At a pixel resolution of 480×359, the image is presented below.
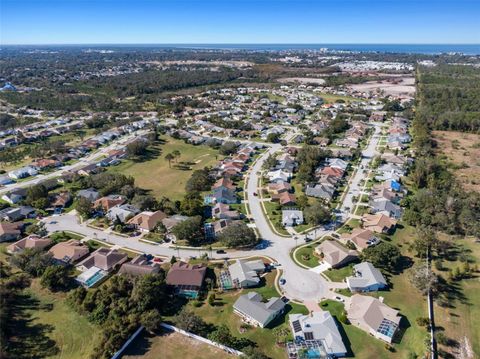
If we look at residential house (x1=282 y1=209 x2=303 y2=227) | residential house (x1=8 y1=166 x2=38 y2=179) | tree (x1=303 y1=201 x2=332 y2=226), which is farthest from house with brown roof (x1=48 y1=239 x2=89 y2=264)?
residential house (x1=8 y1=166 x2=38 y2=179)

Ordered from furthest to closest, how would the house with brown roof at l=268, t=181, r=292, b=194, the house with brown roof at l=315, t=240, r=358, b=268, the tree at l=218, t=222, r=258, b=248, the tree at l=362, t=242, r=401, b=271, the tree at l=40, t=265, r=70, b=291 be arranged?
the house with brown roof at l=268, t=181, r=292, b=194 → the tree at l=218, t=222, r=258, b=248 → the house with brown roof at l=315, t=240, r=358, b=268 → the tree at l=362, t=242, r=401, b=271 → the tree at l=40, t=265, r=70, b=291

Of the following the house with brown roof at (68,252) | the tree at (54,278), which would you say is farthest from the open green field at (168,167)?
the tree at (54,278)

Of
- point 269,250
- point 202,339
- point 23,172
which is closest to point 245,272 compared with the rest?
point 269,250

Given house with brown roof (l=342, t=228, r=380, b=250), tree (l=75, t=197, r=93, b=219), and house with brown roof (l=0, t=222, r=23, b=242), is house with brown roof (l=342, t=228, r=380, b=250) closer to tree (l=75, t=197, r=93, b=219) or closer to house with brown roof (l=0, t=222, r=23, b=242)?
tree (l=75, t=197, r=93, b=219)

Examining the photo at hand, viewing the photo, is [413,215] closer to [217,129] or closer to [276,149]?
[276,149]

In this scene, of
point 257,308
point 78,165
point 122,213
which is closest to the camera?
point 257,308

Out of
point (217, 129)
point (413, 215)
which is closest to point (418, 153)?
point (413, 215)

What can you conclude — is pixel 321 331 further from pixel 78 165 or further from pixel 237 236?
pixel 78 165
